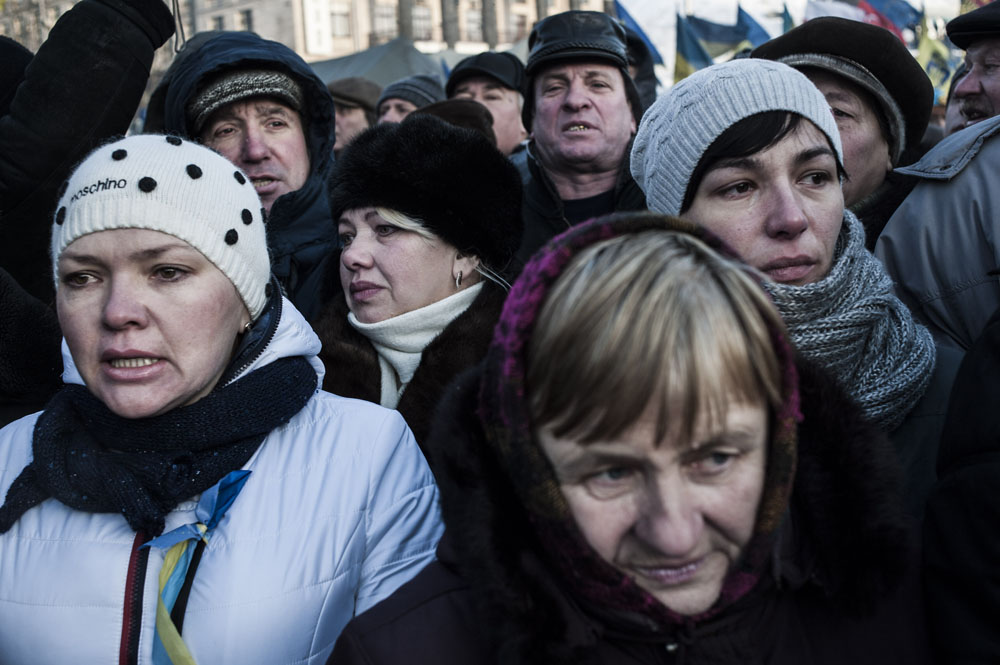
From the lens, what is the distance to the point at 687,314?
3.99ft

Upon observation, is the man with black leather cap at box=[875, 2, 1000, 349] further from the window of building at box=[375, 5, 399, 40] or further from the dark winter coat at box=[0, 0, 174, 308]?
the window of building at box=[375, 5, 399, 40]

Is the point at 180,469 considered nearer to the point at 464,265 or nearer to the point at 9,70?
the point at 464,265

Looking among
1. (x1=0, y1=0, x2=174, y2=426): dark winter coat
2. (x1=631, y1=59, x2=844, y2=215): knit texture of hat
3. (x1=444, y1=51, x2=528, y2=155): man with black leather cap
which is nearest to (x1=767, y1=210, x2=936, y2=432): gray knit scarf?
(x1=631, y1=59, x2=844, y2=215): knit texture of hat

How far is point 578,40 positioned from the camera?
3.67 metres

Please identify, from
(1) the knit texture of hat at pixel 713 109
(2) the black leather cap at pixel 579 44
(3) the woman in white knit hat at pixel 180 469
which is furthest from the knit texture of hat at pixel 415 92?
(3) the woman in white knit hat at pixel 180 469

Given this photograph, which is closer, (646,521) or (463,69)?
(646,521)

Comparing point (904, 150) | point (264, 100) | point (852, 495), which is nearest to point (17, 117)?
point (264, 100)

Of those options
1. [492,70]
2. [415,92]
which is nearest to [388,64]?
[415,92]

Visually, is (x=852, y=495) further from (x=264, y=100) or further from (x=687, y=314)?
(x=264, y=100)

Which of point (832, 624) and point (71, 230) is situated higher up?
point (71, 230)

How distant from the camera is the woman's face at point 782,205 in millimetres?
2000

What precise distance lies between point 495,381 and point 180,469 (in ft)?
2.70

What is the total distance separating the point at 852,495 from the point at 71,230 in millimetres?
1583

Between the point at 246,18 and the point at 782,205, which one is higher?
the point at 246,18
